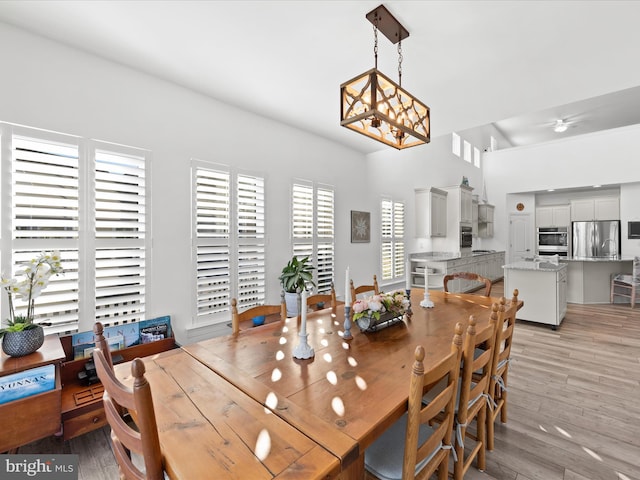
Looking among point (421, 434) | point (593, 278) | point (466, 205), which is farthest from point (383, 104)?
point (593, 278)

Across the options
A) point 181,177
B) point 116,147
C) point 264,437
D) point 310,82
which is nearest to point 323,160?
point 310,82

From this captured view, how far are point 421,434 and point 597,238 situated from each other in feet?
28.0

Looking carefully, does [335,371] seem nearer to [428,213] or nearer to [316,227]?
[316,227]

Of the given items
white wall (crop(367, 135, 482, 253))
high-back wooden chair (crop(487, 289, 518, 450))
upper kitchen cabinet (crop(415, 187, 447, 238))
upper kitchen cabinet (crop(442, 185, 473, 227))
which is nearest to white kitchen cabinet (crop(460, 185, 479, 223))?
upper kitchen cabinet (crop(442, 185, 473, 227))

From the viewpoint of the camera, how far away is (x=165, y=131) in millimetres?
2844

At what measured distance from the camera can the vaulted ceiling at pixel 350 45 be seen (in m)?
1.94

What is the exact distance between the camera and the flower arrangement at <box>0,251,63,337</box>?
73.2 inches

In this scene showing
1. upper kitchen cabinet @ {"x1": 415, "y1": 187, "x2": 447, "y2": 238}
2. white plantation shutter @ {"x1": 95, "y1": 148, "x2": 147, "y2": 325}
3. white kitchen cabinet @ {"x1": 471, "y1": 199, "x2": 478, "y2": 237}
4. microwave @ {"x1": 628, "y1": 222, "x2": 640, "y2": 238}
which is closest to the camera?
white plantation shutter @ {"x1": 95, "y1": 148, "x2": 147, "y2": 325}

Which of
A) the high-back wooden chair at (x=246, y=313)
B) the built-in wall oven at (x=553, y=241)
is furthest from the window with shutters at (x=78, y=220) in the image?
the built-in wall oven at (x=553, y=241)

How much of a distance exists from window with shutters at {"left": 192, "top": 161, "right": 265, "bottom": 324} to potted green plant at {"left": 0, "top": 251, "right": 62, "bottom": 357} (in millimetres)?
1200

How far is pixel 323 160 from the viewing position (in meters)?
4.33

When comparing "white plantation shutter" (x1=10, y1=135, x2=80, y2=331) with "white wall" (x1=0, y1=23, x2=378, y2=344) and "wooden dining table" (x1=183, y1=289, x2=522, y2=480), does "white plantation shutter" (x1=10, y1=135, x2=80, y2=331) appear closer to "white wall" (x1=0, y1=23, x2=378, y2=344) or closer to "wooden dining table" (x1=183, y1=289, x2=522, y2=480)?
"white wall" (x1=0, y1=23, x2=378, y2=344)

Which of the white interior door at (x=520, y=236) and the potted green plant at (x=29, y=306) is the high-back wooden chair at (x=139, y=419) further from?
the white interior door at (x=520, y=236)

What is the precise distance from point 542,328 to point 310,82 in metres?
4.59
